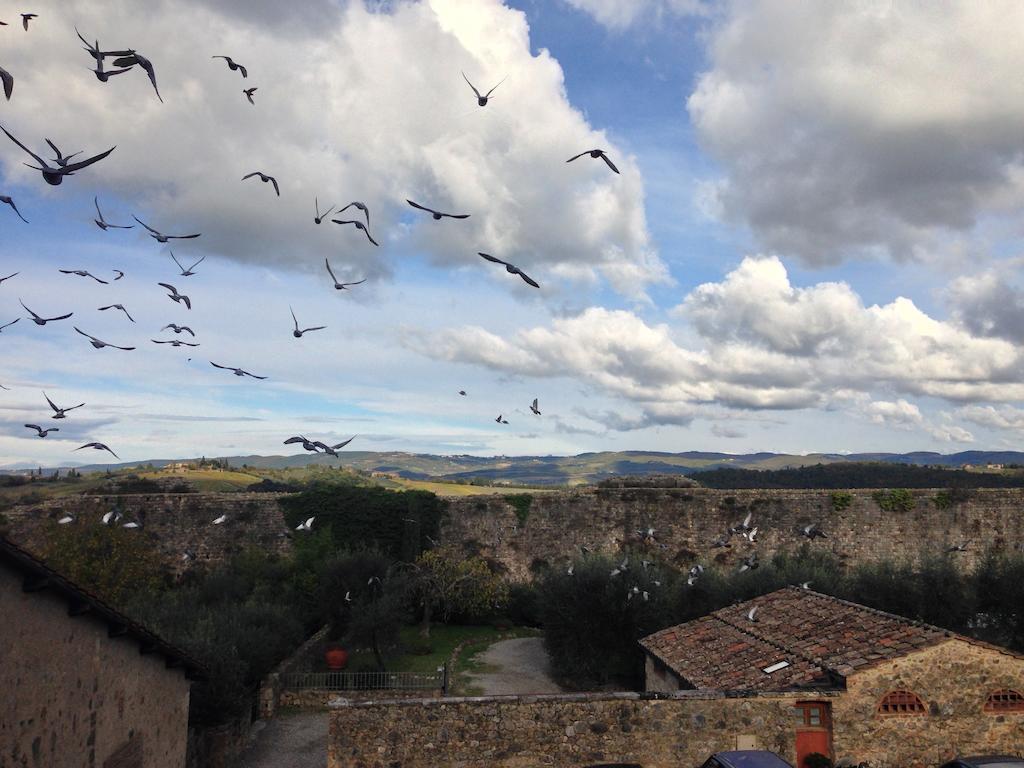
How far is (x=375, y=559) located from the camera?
Result: 25.9 meters

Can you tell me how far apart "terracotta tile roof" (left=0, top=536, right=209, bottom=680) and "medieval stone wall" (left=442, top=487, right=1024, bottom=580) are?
74.7 ft

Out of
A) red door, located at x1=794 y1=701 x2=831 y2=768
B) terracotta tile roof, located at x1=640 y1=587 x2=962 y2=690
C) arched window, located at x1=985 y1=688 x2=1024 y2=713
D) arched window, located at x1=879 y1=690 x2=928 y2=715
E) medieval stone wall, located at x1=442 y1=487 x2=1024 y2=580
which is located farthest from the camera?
medieval stone wall, located at x1=442 y1=487 x2=1024 y2=580

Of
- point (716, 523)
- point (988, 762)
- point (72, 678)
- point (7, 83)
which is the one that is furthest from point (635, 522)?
point (7, 83)

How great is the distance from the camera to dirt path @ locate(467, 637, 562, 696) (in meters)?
21.5

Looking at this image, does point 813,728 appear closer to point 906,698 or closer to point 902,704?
point 902,704

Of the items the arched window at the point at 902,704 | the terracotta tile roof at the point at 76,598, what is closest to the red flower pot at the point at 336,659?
the terracotta tile roof at the point at 76,598

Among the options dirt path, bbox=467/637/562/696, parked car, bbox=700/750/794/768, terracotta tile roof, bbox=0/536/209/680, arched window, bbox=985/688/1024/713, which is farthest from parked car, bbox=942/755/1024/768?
terracotta tile roof, bbox=0/536/209/680

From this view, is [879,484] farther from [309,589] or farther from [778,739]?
[778,739]

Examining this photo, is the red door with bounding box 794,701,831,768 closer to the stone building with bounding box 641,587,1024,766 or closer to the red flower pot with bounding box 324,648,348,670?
the stone building with bounding box 641,587,1024,766

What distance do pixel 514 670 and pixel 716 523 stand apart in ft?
46.4

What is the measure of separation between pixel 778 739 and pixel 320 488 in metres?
26.9

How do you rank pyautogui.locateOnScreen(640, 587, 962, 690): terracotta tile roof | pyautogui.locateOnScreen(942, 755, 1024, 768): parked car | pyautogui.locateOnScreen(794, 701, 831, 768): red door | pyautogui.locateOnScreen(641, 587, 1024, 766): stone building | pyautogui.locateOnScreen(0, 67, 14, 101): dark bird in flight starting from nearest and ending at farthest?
1. pyautogui.locateOnScreen(0, 67, 14, 101): dark bird in flight
2. pyautogui.locateOnScreen(942, 755, 1024, 768): parked car
3. pyautogui.locateOnScreen(794, 701, 831, 768): red door
4. pyautogui.locateOnScreen(641, 587, 1024, 766): stone building
5. pyautogui.locateOnScreen(640, 587, 962, 690): terracotta tile roof

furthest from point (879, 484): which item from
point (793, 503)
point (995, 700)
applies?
point (995, 700)

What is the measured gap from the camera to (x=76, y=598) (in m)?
9.18
